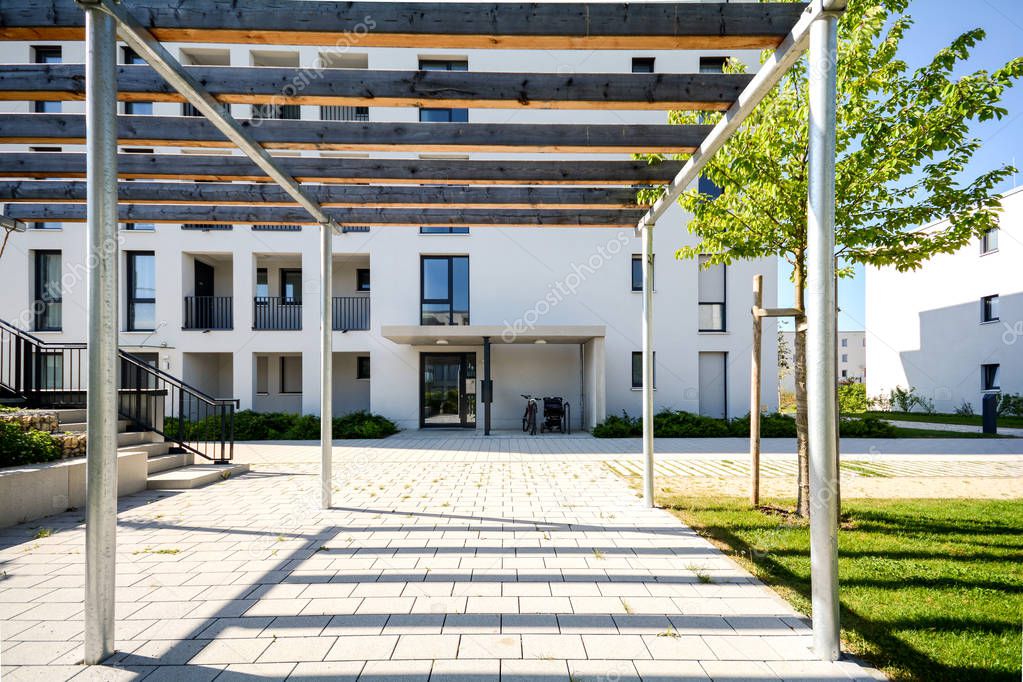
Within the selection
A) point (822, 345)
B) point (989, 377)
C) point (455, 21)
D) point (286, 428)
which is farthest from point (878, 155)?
point (989, 377)

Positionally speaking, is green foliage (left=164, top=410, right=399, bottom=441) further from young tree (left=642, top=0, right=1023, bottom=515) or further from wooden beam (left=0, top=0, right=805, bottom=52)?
wooden beam (left=0, top=0, right=805, bottom=52)

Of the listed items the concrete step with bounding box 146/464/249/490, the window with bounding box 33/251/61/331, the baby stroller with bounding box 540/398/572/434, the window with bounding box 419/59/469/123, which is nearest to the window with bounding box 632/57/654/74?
the window with bounding box 419/59/469/123

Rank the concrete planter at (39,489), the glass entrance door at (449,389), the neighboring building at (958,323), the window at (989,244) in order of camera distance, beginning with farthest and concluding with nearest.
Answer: the window at (989,244), the neighboring building at (958,323), the glass entrance door at (449,389), the concrete planter at (39,489)

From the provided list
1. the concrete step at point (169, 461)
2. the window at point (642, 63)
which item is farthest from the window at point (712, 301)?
the concrete step at point (169, 461)

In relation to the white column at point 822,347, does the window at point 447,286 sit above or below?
above

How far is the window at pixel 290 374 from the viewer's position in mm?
18875

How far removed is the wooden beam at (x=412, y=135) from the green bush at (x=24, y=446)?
3.38 m

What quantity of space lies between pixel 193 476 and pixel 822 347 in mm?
8307

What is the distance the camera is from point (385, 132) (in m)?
5.07

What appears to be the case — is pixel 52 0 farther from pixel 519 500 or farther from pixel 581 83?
Result: pixel 519 500

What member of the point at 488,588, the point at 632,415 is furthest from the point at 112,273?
the point at 632,415

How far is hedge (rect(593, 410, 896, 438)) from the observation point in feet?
48.4

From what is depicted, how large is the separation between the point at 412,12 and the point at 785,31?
2372mm

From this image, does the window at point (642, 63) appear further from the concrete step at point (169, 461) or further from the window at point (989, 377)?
the window at point (989, 377)
